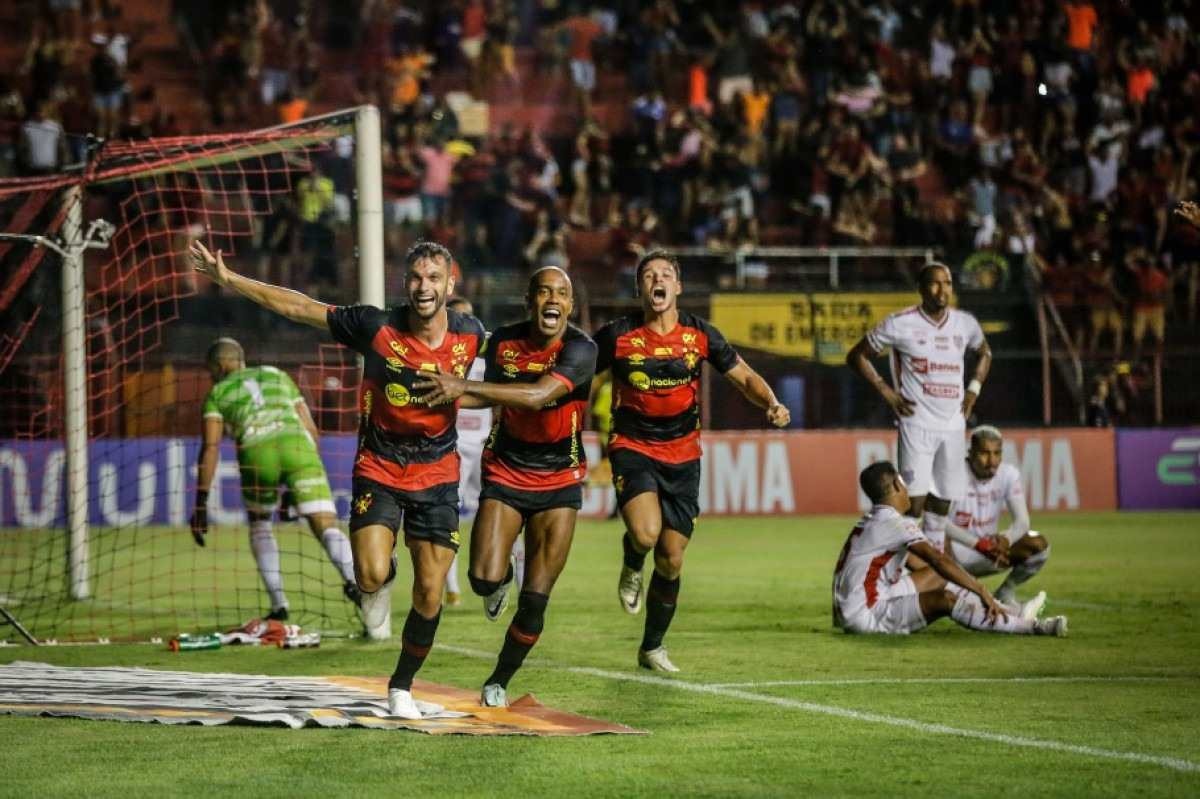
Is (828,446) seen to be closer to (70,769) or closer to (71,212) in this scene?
(71,212)

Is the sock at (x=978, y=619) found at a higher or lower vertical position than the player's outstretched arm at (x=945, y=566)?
lower

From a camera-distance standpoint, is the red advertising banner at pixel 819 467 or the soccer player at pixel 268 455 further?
the red advertising banner at pixel 819 467

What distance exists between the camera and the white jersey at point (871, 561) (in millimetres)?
12250

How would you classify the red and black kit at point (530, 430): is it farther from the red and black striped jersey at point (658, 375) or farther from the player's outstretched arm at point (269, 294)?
the red and black striped jersey at point (658, 375)

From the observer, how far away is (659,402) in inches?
427

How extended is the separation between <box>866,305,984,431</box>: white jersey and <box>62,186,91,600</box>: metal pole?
595cm

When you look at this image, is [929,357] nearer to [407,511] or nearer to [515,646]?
[515,646]

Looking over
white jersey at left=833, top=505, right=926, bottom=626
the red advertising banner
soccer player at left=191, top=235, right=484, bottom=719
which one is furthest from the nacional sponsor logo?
soccer player at left=191, top=235, right=484, bottom=719

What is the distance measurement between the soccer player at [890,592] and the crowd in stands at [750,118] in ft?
44.9

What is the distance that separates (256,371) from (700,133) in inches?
645

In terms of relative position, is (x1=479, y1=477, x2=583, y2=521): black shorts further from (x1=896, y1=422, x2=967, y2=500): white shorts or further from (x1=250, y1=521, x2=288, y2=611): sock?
(x1=896, y1=422, x2=967, y2=500): white shorts

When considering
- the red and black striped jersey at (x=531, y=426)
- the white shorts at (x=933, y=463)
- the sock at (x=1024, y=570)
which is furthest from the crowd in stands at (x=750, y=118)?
the red and black striped jersey at (x=531, y=426)

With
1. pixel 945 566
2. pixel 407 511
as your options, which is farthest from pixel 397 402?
pixel 945 566

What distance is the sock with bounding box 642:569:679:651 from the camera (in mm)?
10773
